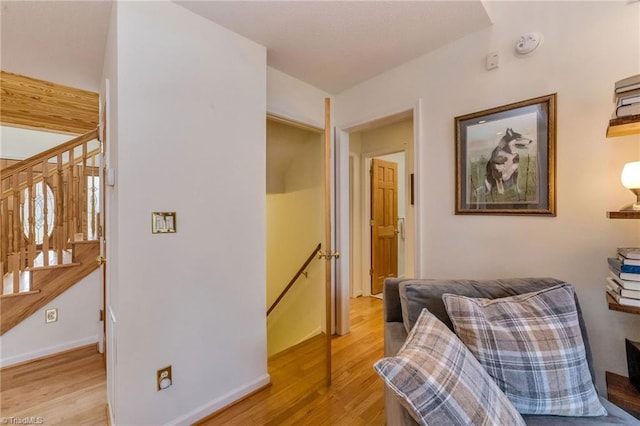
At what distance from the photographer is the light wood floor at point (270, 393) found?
1.66 meters

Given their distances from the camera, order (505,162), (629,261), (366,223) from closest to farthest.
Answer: (629,261) → (505,162) → (366,223)

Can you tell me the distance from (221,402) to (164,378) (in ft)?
1.39

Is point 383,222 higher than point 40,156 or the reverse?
the reverse

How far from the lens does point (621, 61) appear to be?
1346 mm

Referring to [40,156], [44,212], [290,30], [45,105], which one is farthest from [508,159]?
[45,105]

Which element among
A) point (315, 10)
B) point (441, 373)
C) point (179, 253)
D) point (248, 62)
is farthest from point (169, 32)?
point (441, 373)

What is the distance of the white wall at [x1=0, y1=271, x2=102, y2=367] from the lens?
7.57ft

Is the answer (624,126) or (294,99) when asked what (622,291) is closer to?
(624,126)

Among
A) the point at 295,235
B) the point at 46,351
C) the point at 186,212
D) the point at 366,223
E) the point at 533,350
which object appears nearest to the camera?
the point at 533,350

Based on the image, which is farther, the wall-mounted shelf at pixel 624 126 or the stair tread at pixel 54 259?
the stair tread at pixel 54 259

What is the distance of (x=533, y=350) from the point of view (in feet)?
3.27

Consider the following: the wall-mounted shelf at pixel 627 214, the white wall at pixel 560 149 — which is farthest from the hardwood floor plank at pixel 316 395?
the wall-mounted shelf at pixel 627 214

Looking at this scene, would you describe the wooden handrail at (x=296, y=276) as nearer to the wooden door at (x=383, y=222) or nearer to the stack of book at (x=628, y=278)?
the wooden door at (x=383, y=222)

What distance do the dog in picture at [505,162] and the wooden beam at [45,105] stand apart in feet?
11.8
